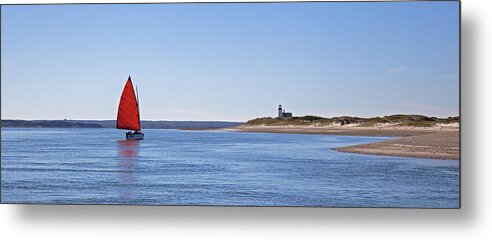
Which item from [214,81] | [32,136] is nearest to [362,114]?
[214,81]

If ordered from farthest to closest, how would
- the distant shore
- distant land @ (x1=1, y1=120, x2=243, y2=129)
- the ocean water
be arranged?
1. distant land @ (x1=1, y1=120, x2=243, y2=129)
2. the distant shore
3. the ocean water

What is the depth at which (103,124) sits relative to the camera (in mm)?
5980

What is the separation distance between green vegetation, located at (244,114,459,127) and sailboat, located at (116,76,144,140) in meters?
0.77

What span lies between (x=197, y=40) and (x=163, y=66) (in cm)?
30

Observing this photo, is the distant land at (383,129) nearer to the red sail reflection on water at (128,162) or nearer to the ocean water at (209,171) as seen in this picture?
the ocean water at (209,171)

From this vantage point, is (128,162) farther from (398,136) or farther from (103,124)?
(398,136)

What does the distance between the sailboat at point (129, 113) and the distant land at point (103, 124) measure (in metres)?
0.06

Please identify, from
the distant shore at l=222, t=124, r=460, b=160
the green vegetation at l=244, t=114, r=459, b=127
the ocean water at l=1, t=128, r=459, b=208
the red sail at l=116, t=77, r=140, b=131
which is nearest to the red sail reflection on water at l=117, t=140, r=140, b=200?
the ocean water at l=1, t=128, r=459, b=208

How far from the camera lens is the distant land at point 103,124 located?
19.3ft

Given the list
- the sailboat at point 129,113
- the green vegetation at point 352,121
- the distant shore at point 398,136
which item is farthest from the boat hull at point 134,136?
the green vegetation at point 352,121

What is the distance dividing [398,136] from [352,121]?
0.33 m

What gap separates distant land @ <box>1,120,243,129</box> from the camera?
19.3 ft

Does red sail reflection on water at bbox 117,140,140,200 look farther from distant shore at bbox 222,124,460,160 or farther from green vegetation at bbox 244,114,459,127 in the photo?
green vegetation at bbox 244,114,459,127

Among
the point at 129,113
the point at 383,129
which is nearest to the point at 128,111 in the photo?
the point at 129,113
